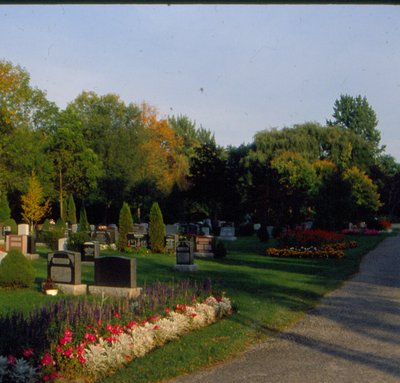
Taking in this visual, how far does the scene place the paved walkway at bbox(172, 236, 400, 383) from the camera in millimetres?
7004

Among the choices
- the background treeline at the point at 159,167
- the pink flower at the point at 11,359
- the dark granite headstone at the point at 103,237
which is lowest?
the pink flower at the point at 11,359

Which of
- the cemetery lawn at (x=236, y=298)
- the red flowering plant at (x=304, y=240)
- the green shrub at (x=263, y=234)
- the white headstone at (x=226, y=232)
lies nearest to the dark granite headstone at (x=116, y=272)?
the cemetery lawn at (x=236, y=298)

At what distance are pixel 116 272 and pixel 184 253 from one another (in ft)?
22.2

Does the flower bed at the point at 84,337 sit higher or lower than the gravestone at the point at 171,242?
lower

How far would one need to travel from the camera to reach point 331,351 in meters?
8.35

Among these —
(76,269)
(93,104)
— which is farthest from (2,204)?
(76,269)

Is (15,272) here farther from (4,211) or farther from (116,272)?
(4,211)

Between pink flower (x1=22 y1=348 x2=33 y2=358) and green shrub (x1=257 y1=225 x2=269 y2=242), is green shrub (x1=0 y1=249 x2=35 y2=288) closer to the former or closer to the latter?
pink flower (x1=22 y1=348 x2=33 y2=358)

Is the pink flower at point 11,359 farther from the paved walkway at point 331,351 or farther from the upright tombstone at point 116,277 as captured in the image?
the upright tombstone at point 116,277

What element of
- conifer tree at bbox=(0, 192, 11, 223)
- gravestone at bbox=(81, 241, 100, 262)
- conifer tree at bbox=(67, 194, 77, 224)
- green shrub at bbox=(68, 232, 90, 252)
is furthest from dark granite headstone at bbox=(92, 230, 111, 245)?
conifer tree at bbox=(67, 194, 77, 224)

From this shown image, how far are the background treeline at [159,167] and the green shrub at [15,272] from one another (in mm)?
22598

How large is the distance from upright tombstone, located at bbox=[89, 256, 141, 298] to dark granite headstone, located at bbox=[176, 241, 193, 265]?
6337mm

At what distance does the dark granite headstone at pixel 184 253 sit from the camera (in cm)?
2023

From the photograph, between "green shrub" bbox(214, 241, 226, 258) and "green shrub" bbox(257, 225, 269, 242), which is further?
"green shrub" bbox(257, 225, 269, 242)
